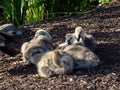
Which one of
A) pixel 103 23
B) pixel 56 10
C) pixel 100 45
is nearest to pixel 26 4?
pixel 56 10

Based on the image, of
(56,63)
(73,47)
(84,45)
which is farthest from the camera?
(84,45)

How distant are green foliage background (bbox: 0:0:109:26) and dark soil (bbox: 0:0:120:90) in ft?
2.71

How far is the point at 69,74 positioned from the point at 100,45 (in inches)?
48.8

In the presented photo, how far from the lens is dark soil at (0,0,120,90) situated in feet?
18.9

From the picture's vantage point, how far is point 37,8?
A: 10.0 m

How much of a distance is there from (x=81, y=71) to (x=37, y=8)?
13.8 feet

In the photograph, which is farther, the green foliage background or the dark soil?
the green foliage background

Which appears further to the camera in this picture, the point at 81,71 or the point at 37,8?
the point at 37,8

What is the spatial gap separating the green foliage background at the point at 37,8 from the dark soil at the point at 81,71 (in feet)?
2.71

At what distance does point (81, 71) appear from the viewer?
6020 millimetres

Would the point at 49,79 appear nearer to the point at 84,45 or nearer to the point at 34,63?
the point at 34,63

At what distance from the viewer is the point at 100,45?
23.0 ft

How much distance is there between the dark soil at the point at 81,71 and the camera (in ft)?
18.9

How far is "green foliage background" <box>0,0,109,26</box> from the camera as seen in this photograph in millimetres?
9266
